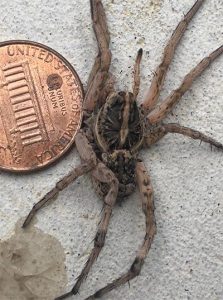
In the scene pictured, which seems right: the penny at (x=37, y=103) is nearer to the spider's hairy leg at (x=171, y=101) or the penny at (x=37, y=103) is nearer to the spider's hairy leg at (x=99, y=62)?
the spider's hairy leg at (x=99, y=62)

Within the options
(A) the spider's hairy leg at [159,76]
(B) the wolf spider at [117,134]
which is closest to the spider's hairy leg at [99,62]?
(B) the wolf spider at [117,134]

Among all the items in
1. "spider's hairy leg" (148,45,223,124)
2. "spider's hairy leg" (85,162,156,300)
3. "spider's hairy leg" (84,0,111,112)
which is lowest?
"spider's hairy leg" (85,162,156,300)

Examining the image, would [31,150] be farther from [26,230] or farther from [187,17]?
[187,17]

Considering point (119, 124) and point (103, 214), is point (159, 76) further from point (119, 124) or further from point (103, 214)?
point (103, 214)

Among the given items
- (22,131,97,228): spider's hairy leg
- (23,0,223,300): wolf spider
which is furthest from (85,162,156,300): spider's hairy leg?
(22,131,97,228): spider's hairy leg

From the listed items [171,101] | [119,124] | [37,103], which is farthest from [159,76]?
[37,103]

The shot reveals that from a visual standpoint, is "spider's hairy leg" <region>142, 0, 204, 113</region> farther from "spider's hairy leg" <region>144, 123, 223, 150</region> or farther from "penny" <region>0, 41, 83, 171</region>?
"penny" <region>0, 41, 83, 171</region>
